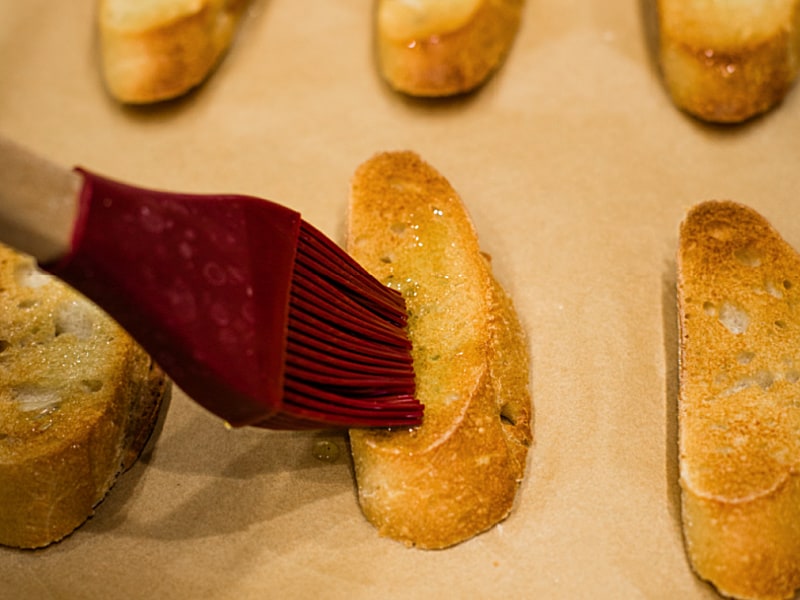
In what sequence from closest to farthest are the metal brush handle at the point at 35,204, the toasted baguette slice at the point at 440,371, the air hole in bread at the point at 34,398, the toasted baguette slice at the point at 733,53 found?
the metal brush handle at the point at 35,204
the toasted baguette slice at the point at 440,371
the air hole in bread at the point at 34,398
the toasted baguette slice at the point at 733,53

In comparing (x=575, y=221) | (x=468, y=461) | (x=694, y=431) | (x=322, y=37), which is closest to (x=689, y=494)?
(x=694, y=431)

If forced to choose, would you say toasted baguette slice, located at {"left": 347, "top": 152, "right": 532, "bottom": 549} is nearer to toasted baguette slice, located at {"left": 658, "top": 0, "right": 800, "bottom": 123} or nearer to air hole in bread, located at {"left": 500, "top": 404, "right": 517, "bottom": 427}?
air hole in bread, located at {"left": 500, "top": 404, "right": 517, "bottom": 427}

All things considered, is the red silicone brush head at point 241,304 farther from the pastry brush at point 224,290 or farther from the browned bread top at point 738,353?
the browned bread top at point 738,353

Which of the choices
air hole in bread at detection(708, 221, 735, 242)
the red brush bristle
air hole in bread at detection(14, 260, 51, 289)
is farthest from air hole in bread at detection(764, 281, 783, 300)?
air hole in bread at detection(14, 260, 51, 289)

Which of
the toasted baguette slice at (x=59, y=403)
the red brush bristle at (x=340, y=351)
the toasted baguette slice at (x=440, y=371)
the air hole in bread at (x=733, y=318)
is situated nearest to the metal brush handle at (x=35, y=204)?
the red brush bristle at (x=340, y=351)

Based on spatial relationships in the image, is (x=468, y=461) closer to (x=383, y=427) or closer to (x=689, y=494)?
(x=383, y=427)

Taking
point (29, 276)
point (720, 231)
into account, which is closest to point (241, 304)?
point (29, 276)
